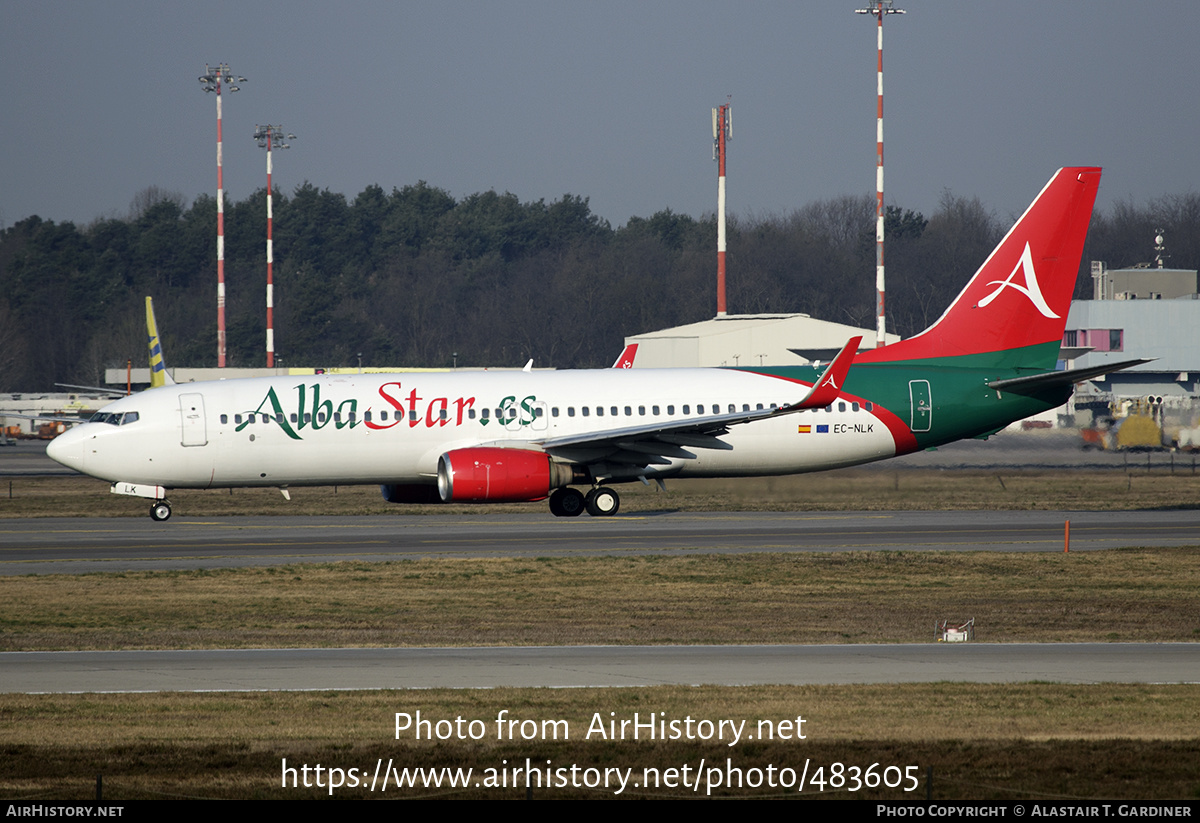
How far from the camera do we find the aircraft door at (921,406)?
125ft

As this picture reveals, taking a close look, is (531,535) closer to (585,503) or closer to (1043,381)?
(585,503)

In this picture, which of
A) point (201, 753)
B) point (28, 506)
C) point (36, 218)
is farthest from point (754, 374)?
point (36, 218)

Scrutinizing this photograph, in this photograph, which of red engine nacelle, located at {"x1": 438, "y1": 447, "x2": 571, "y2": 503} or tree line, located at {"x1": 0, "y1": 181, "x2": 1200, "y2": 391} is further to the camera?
tree line, located at {"x1": 0, "y1": 181, "x2": 1200, "y2": 391}

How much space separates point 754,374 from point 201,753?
91.4 ft

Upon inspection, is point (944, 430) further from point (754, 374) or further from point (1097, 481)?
point (1097, 481)

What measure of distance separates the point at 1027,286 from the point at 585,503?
1356cm

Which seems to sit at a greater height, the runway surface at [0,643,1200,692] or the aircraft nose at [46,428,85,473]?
the aircraft nose at [46,428,85,473]

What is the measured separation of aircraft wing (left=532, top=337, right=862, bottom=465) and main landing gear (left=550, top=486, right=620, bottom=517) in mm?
1069

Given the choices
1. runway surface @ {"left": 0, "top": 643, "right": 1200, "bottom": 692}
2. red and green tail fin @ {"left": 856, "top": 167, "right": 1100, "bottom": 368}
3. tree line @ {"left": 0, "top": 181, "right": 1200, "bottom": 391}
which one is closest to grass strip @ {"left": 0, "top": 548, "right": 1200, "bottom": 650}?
runway surface @ {"left": 0, "top": 643, "right": 1200, "bottom": 692}

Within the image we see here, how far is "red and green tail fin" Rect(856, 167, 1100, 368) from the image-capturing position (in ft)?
128

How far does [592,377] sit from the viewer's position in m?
38.7

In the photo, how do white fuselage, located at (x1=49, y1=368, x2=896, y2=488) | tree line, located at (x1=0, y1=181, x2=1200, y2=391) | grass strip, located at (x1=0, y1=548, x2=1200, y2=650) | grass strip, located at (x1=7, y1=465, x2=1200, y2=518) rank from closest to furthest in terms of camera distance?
grass strip, located at (x1=0, y1=548, x2=1200, y2=650) → white fuselage, located at (x1=49, y1=368, x2=896, y2=488) → grass strip, located at (x1=7, y1=465, x2=1200, y2=518) → tree line, located at (x1=0, y1=181, x2=1200, y2=391)

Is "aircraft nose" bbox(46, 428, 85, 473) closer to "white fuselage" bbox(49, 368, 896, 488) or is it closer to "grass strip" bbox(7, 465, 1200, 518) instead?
"white fuselage" bbox(49, 368, 896, 488)

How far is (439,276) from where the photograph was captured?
158 metres
